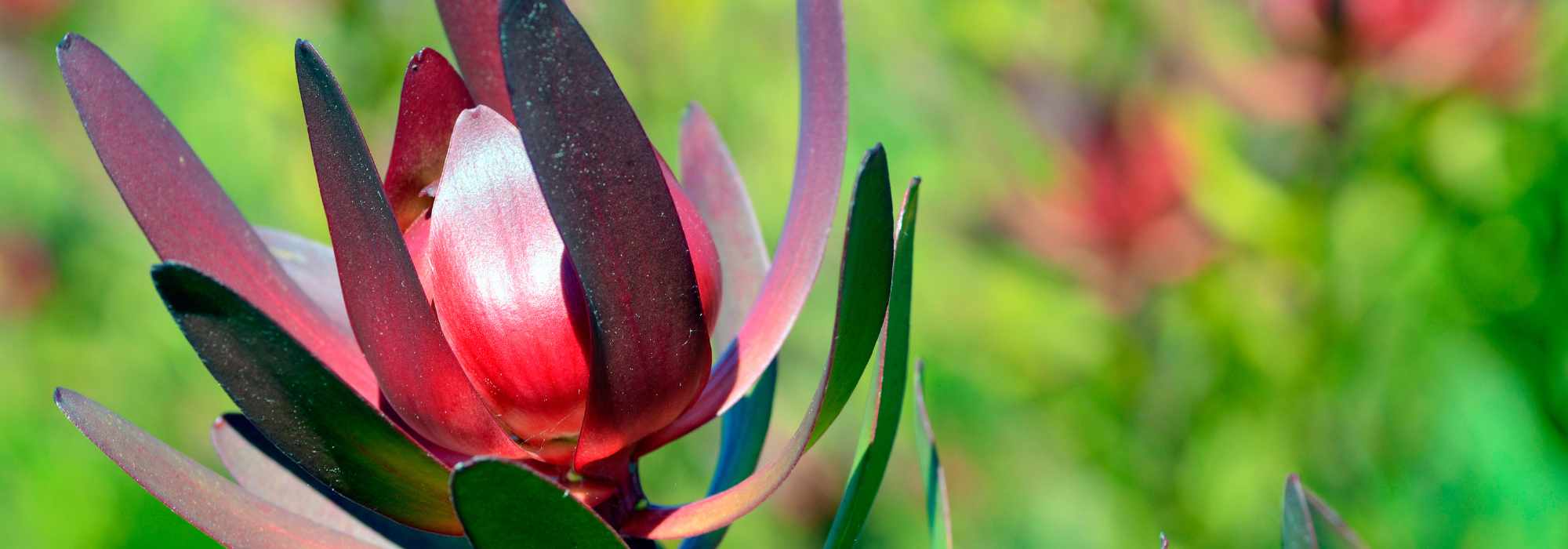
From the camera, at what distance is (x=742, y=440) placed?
0.42 meters

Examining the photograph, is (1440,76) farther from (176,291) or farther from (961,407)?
(176,291)

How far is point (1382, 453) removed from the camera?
3.87ft

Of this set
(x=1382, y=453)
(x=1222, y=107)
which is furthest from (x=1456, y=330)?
(x=1222, y=107)

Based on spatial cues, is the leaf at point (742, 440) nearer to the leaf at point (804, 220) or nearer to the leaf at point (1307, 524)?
the leaf at point (804, 220)

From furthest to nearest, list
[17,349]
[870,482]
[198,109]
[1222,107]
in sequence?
[198,109] < [17,349] < [1222,107] < [870,482]

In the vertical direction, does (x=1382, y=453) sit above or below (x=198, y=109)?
below

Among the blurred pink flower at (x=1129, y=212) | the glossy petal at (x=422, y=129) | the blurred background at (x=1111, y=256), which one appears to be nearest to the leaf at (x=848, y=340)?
the glossy petal at (x=422, y=129)

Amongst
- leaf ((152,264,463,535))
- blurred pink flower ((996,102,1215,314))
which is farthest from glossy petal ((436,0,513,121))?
blurred pink flower ((996,102,1215,314))

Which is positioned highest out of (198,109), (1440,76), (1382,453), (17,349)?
(1440,76)

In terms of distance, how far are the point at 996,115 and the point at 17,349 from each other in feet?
5.14

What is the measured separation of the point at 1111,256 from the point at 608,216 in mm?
1313

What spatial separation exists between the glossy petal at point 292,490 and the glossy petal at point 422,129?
9cm

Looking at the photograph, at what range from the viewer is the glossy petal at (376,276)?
0.28 m

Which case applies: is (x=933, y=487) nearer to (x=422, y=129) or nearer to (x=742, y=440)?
(x=742, y=440)
